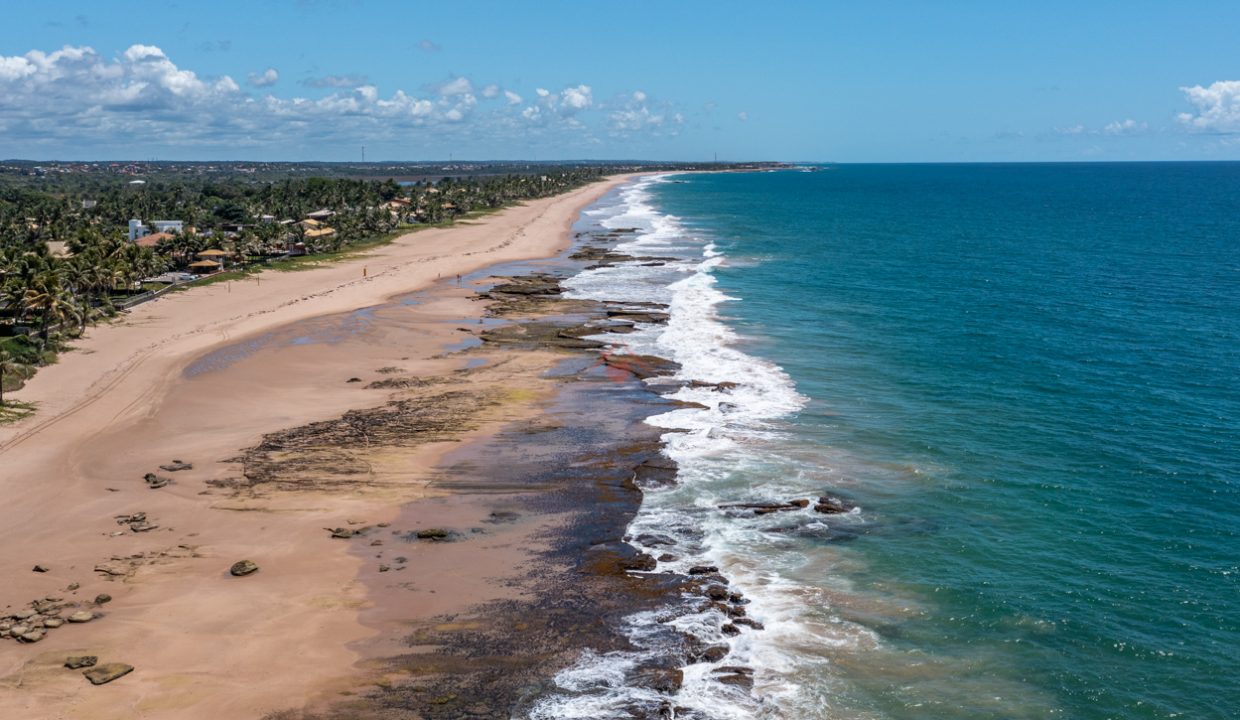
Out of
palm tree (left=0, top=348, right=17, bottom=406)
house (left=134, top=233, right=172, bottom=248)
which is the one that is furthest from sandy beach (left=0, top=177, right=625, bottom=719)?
house (left=134, top=233, right=172, bottom=248)

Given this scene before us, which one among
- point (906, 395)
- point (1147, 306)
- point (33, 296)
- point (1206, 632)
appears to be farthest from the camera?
point (1147, 306)

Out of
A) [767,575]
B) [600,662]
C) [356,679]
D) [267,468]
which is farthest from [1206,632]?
[267,468]

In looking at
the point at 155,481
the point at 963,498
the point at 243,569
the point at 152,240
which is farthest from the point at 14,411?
the point at 152,240

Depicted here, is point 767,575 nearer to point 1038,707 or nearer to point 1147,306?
point 1038,707

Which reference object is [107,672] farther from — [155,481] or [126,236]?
[126,236]

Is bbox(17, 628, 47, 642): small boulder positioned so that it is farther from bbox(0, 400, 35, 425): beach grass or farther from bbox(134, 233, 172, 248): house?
bbox(134, 233, 172, 248): house

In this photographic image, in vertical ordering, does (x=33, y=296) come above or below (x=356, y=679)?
above
